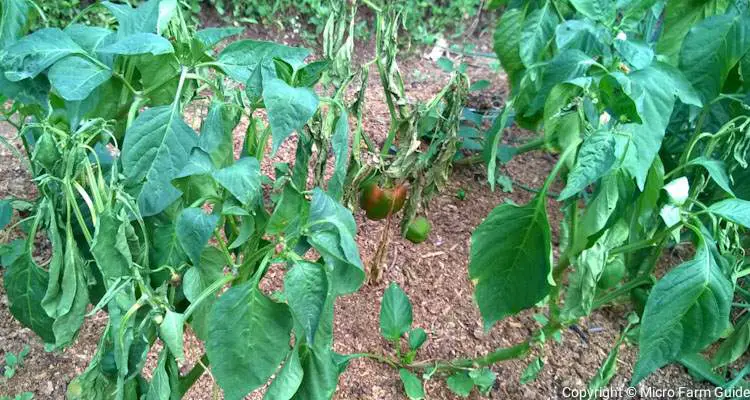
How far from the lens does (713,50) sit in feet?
3.67

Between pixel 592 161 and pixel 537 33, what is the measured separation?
527mm

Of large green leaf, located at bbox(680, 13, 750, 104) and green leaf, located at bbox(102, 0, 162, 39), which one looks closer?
green leaf, located at bbox(102, 0, 162, 39)

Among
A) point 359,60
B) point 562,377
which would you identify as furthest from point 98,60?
point 359,60

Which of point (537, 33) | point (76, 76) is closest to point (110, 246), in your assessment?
point (76, 76)

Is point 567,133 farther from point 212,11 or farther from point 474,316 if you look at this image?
point 212,11

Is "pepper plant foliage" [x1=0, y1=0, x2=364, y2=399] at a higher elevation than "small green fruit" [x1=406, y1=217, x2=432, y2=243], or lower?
higher

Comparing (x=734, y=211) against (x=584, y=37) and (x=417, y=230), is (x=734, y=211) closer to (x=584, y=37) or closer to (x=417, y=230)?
(x=584, y=37)

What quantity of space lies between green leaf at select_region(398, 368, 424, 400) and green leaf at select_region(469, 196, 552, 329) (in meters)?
0.27

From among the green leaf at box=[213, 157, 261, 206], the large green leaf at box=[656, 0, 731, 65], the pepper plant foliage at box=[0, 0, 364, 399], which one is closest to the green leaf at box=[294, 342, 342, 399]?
the pepper plant foliage at box=[0, 0, 364, 399]

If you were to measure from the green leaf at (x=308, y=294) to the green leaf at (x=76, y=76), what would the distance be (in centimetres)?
31

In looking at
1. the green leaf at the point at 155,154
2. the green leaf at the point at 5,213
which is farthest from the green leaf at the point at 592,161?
the green leaf at the point at 5,213

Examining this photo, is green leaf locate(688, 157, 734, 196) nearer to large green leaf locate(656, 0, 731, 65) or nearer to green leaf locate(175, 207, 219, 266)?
large green leaf locate(656, 0, 731, 65)

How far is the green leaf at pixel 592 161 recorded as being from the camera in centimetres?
82

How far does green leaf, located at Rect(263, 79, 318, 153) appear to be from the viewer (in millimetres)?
716
